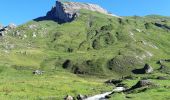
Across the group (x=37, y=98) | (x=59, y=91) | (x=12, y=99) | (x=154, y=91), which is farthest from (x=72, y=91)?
(x=154, y=91)

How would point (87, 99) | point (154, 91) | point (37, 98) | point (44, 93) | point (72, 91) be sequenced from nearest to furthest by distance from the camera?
point (154, 91), point (87, 99), point (37, 98), point (44, 93), point (72, 91)

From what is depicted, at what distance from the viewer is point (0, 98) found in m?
120

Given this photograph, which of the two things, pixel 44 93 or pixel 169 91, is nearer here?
pixel 169 91

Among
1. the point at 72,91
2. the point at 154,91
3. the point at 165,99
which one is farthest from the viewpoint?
the point at 72,91

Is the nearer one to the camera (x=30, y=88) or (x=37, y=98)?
(x=37, y=98)

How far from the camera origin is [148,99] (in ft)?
281

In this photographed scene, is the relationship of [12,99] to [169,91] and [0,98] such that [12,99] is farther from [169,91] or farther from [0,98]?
[169,91]

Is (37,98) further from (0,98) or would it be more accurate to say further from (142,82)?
(142,82)

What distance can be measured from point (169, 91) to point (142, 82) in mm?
23233

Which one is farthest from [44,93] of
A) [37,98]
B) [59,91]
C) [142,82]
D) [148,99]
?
[148,99]

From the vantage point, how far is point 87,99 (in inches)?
4675

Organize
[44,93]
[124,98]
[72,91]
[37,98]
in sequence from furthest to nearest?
[72,91] < [44,93] < [37,98] < [124,98]

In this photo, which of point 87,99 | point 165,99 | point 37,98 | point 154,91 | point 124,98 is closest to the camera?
point 165,99

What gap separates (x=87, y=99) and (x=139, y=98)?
32.0 metres
